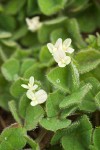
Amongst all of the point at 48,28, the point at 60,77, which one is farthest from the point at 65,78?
the point at 48,28

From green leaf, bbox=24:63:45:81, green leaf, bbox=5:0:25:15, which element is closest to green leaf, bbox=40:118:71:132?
green leaf, bbox=24:63:45:81

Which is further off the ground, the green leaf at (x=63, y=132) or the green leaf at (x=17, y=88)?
the green leaf at (x=17, y=88)

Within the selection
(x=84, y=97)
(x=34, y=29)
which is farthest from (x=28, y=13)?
(x=84, y=97)

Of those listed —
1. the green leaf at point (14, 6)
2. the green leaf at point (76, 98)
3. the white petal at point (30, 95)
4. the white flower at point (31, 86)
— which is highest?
the green leaf at point (14, 6)

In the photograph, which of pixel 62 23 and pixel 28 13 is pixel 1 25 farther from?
pixel 62 23

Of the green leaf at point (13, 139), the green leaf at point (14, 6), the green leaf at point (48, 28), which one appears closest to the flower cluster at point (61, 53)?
the green leaf at point (13, 139)

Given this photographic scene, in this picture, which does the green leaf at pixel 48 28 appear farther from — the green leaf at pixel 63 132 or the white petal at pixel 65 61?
the green leaf at pixel 63 132
